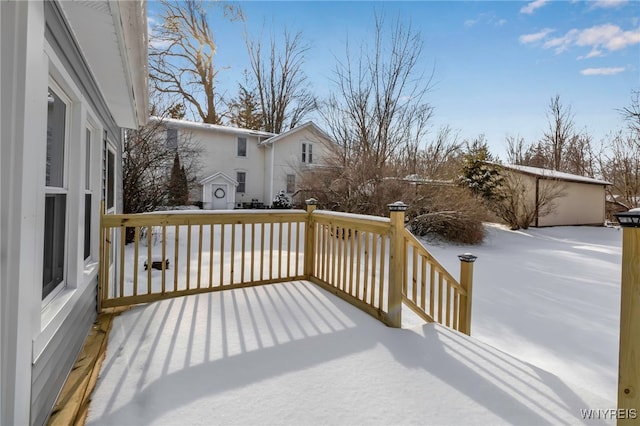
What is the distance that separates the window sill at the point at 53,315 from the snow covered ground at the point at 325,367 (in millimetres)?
488

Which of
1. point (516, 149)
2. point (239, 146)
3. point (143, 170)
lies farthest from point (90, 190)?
point (516, 149)

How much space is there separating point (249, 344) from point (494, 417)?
169cm

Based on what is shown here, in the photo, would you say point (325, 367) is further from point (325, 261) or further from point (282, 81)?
point (282, 81)

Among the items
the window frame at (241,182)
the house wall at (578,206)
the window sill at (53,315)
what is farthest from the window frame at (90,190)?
the house wall at (578,206)

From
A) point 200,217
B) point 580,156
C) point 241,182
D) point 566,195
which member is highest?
point 580,156

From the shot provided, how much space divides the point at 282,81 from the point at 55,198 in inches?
780

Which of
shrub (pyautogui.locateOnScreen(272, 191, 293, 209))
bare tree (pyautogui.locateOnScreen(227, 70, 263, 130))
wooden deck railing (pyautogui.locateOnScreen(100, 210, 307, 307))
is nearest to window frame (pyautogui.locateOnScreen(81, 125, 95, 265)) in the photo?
wooden deck railing (pyautogui.locateOnScreen(100, 210, 307, 307))

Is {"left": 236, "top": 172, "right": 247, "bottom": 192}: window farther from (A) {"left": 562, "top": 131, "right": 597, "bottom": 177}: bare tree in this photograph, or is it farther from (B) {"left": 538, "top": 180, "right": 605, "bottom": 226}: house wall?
(A) {"left": 562, "top": 131, "right": 597, "bottom": 177}: bare tree

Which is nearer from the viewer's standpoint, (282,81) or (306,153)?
(306,153)

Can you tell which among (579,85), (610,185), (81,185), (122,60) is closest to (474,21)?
(579,85)

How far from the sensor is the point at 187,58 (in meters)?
17.3

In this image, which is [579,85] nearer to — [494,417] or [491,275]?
[491,275]

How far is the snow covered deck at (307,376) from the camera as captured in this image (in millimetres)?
1778

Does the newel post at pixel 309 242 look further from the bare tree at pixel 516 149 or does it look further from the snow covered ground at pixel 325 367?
the bare tree at pixel 516 149
